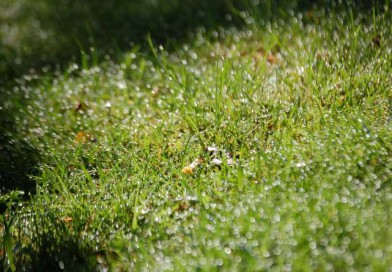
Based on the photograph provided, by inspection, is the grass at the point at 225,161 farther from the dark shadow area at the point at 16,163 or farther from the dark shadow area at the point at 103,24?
the dark shadow area at the point at 103,24

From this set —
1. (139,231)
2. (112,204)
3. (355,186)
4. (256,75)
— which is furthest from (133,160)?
(355,186)

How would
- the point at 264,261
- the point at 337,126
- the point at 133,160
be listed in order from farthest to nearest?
the point at 133,160 < the point at 337,126 < the point at 264,261

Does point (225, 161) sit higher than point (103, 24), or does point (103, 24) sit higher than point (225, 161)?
point (103, 24)

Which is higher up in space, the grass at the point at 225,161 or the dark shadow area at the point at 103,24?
the dark shadow area at the point at 103,24

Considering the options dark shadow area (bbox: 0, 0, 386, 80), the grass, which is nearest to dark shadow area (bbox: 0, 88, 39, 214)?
the grass

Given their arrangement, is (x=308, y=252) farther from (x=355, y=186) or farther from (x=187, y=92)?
(x=187, y=92)

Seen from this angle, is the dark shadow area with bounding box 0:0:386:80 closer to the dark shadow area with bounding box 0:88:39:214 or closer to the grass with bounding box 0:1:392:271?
the grass with bounding box 0:1:392:271

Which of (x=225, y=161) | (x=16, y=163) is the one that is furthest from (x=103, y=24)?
(x=225, y=161)

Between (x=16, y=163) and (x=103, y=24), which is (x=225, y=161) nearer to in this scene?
(x=16, y=163)

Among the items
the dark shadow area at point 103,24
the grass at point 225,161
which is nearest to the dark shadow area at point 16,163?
the grass at point 225,161
